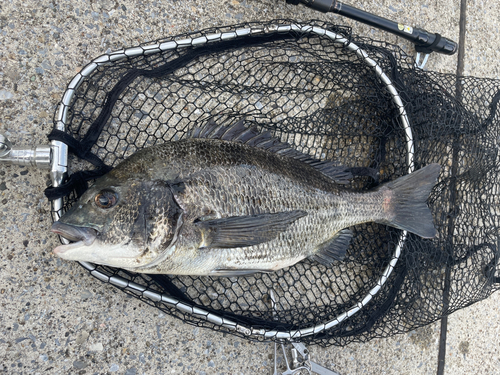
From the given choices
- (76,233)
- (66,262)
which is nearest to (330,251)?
(76,233)

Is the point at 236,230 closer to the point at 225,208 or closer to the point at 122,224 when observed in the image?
the point at 225,208

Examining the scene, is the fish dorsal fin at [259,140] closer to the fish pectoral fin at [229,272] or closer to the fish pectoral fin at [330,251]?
the fish pectoral fin at [330,251]

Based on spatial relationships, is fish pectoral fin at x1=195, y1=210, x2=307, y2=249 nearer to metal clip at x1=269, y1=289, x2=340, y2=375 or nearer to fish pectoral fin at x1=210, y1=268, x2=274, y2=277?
fish pectoral fin at x1=210, y1=268, x2=274, y2=277

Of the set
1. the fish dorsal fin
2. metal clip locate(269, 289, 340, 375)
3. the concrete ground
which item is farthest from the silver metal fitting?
metal clip locate(269, 289, 340, 375)

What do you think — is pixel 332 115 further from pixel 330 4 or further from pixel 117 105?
pixel 117 105

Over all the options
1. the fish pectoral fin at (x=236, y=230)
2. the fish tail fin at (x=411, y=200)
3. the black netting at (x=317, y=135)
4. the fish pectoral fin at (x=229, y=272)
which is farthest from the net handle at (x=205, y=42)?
the fish pectoral fin at (x=236, y=230)
